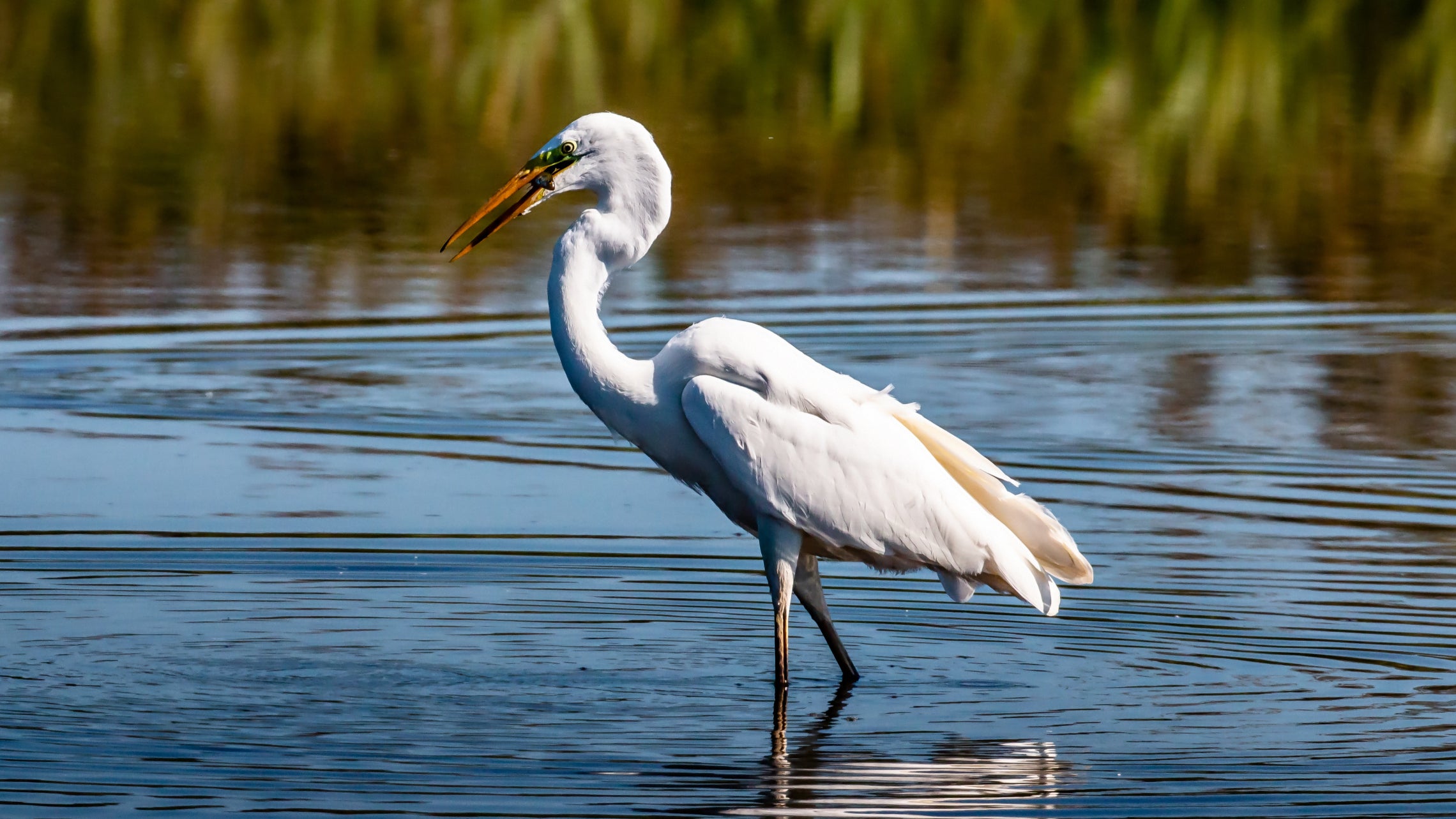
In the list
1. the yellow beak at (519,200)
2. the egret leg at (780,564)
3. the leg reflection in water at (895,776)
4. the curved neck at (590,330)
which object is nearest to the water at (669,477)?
the leg reflection in water at (895,776)

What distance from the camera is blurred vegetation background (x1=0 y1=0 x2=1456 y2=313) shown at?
621 inches

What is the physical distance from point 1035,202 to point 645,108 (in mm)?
4268

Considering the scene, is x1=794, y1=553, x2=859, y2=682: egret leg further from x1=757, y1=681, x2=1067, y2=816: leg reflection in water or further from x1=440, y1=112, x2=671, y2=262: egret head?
x1=440, y1=112, x2=671, y2=262: egret head

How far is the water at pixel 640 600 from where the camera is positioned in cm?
611

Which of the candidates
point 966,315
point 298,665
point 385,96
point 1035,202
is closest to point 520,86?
point 385,96

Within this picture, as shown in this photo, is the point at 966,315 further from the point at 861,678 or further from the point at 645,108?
the point at 645,108

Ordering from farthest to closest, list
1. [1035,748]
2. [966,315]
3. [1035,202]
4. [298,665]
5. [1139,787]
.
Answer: [1035,202] → [966,315] → [298,665] → [1035,748] → [1139,787]

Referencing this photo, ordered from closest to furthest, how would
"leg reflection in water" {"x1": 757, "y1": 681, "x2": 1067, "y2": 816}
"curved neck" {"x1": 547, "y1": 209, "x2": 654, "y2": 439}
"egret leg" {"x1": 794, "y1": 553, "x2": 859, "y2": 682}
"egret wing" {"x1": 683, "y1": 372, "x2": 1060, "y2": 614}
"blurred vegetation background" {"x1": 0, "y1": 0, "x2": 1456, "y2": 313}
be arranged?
"leg reflection in water" {"x1": 757, "y1": 681, "x2": 1067, "y2": 816}
"egret wing" {"x1": 683, "y1": 372, "x2": 1060, "y2": 614}
"curved neck" {"x1": 547, "y1": 209, "x2": 654, "y2": 439}
"egret leg" {"x1": 794, "y1": 553, "x2": 859, "y2": 682}
"blurred vegetation background" {"x1": 0, "y1": 0, "x2": 1456, "y2": 313}

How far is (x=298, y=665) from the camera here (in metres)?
7.13

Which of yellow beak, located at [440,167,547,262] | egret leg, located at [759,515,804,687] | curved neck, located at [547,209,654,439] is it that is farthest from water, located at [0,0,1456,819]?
yellow beak, located at [440,167,547,262]

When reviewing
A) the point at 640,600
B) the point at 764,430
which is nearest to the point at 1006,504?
the point at 764,430

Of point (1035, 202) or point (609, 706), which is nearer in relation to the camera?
point (609, 706)

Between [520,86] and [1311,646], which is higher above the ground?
[520,86]

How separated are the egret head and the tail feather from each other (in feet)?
3.29
